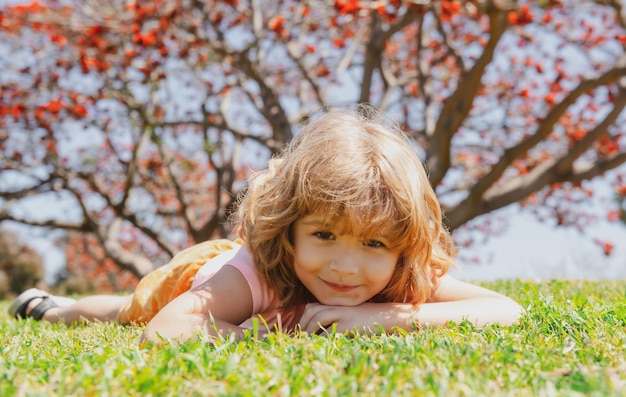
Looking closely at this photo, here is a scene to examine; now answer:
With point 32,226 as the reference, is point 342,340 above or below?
above

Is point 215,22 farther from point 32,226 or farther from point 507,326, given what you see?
point 507,326

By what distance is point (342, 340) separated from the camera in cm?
204

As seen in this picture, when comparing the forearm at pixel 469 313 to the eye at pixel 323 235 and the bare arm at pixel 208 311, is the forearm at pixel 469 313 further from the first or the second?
the bare arm at pixel 208 311

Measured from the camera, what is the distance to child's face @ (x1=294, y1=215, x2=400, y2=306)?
240 cm

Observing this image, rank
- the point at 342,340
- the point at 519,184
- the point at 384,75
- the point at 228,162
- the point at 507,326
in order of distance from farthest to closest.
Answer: the point at 228,162
the point at 384,75
the point at 519,184
the point at 507,326
the point at 342,340

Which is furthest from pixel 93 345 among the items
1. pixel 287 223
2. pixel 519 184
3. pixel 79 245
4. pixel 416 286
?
pixel 79 245

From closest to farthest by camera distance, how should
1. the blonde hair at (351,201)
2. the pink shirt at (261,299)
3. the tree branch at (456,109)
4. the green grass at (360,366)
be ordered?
1. the green grass at (360,366)
2. the blonde hair at (351,201)
3. the pink shirt at (261,299)
4. the tree branch at (456,109)

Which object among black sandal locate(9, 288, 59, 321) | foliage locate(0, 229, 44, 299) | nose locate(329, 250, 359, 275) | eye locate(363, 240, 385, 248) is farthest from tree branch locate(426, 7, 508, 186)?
foliage locate(0, 229, 44, 299)

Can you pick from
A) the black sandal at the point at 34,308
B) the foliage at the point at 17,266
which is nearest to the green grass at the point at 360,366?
the black sandal at the point at 34,308

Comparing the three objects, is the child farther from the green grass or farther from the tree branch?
the tree branch

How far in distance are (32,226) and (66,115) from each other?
1.62 m

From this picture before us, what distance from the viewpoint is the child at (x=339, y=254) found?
239 cm

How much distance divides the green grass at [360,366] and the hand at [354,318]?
0.21 m

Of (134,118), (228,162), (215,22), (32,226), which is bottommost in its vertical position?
(32,226)
